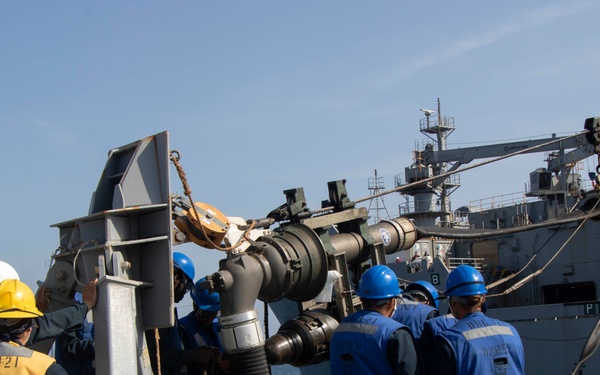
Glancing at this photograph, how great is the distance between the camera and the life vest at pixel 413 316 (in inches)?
213

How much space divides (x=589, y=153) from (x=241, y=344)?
21.3 metres

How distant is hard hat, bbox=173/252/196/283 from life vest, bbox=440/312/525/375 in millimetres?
2389

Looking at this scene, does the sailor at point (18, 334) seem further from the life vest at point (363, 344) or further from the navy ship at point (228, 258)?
the life vest at point (363, 344)

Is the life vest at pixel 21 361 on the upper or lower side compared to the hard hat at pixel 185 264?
lower

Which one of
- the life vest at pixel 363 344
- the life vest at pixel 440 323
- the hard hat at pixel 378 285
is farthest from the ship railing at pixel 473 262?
the life vest at pixel 363 344

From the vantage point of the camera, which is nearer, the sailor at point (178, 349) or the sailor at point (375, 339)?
the sailor at point (375, 339)

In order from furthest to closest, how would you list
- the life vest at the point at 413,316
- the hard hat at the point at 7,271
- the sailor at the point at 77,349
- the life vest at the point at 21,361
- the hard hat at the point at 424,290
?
the hard hat at the point at 424,290, the life vest at the point at 413,316, the sailor at the point at 77,349, the hard hat at the point at 7,271, the life vest at the point at 21,361

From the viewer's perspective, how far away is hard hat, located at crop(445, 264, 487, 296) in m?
4.55

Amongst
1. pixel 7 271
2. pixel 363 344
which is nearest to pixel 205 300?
pixel 7 271

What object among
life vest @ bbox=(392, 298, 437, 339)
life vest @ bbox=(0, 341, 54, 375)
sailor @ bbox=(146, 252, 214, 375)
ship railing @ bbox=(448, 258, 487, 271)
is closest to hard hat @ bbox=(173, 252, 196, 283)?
sailor @ bbox=(146, 252, 214, 375)

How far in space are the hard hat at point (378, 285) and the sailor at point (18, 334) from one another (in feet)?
6.40

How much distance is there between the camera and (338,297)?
20.1ft

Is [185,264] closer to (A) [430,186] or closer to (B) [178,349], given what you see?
(B) [178,349]

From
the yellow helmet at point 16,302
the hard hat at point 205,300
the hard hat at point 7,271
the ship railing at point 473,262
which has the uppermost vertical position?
the hard hat at point 7,271
